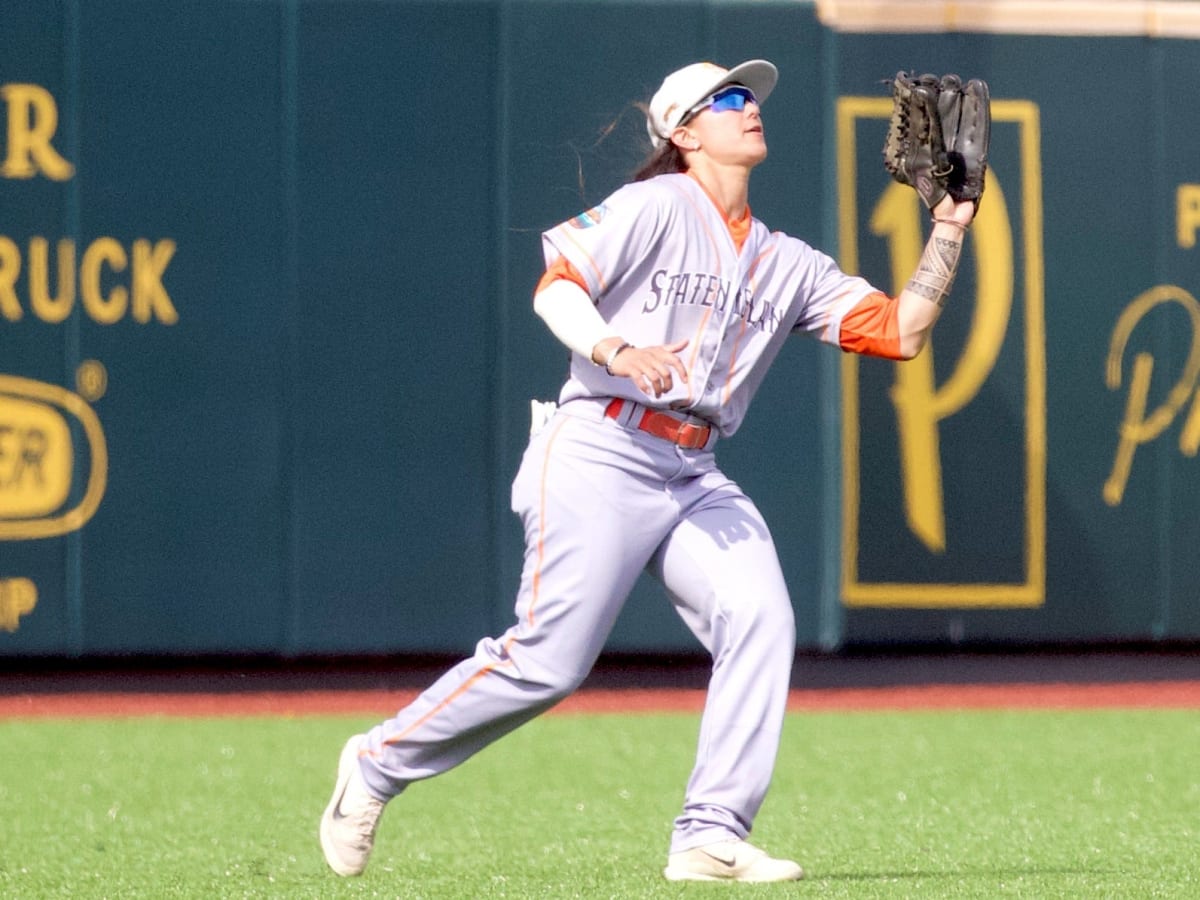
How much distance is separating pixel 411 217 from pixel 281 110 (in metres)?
0.70

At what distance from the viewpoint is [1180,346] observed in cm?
888

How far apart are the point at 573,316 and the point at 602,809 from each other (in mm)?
2008

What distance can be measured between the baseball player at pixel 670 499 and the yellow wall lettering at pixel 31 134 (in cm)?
458

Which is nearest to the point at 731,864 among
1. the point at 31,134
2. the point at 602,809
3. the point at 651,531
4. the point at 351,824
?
the point at 651,531

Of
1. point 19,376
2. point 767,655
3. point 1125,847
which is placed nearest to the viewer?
point 767,655

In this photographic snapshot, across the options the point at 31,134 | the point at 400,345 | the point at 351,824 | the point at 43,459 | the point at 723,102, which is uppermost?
the point at 31,134

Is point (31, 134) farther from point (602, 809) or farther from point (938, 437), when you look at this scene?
point (602, 809)

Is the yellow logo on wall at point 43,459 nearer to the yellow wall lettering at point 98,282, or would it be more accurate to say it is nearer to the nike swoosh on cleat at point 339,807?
the yellow wall lettering at point 98,282

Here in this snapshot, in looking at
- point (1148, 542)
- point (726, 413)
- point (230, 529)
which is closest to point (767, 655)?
point (726, 413)

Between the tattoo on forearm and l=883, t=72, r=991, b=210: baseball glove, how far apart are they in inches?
4.0

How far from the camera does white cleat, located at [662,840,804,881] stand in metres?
4.03

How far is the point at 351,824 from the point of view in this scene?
4.23m

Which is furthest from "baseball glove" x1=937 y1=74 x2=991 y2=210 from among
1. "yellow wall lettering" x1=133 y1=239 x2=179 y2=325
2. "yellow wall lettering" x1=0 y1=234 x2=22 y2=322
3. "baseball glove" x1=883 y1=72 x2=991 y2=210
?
"yellow wall lettering" x1=0 y1=234 x2=22 y2=322

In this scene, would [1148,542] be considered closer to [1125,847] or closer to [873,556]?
[873,556]
